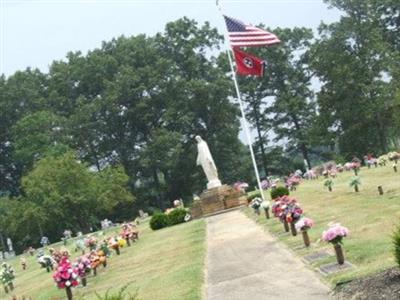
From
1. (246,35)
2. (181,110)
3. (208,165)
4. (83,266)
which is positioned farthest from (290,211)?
(181,110)

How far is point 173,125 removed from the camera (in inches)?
2532

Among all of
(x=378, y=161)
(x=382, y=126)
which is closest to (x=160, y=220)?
A: (x=378, y=161)

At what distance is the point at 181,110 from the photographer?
6338 cm

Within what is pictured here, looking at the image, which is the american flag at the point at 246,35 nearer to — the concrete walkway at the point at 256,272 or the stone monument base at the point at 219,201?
the concrete walkway at the point at 256,272

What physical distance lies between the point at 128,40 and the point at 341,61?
23.4 metres

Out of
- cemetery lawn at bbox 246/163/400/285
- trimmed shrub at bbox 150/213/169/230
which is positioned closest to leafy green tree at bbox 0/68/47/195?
trimmed shrub at bbox 150/213/169/230

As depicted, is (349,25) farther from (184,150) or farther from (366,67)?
(184,150)

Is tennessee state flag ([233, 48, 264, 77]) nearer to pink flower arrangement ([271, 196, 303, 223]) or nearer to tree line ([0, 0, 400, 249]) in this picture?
pink flower arrangement ([271, 196, 303, 223])

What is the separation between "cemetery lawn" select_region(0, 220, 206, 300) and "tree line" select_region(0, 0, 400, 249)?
30925mm

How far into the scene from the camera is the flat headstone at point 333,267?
11047mm

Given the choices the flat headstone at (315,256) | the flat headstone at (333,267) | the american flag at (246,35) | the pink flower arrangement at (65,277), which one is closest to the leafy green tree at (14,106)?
the american flag at (246,35)

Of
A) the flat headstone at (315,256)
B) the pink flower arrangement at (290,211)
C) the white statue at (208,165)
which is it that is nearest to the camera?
the flat headstone at (315,256)

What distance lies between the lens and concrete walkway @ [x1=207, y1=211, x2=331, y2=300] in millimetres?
10500

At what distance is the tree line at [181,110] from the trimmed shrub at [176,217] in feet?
70.3
